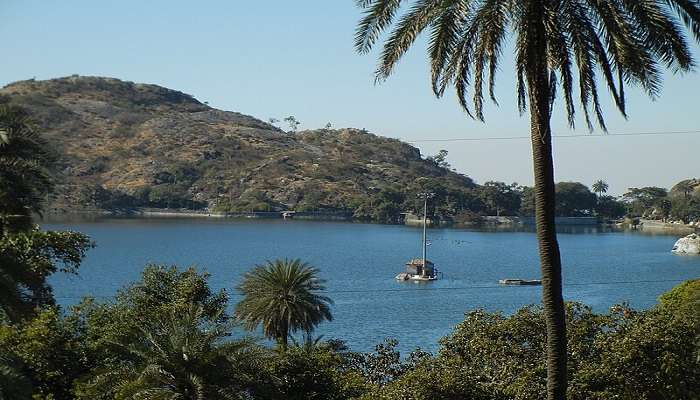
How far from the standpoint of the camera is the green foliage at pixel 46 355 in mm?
17531

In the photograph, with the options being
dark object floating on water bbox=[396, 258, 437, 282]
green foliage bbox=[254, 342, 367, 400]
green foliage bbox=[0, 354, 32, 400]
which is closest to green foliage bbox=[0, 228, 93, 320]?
green foliage bbox=[254, 342, 367, 400]

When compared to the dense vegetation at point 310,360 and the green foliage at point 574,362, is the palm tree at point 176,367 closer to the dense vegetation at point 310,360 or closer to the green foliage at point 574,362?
the dense vegetation at point 310,360

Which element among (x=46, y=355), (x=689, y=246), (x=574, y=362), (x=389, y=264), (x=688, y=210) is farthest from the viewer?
(x=688, y=210)

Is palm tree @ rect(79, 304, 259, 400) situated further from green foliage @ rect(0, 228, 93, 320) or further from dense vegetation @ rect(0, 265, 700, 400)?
green foliage @ rect(0, 228, 93, 320)

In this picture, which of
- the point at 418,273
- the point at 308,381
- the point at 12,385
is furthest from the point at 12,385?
the point at 418,273

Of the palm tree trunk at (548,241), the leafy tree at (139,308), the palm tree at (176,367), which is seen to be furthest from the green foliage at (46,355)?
the palm tree trunk at (548,241)

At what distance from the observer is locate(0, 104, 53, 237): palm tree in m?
19.5

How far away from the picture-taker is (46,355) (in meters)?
17.9

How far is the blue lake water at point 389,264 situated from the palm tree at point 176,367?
89.3 feet

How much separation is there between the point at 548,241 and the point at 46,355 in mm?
10328

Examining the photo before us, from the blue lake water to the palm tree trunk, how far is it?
3058 cm

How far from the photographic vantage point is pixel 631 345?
1831 centimetres

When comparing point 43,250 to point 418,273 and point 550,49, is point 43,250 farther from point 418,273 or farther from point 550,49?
point 418,273

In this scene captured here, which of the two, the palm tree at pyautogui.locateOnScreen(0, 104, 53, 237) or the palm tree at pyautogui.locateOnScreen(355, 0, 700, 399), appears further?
the palm tree at pyautogui.locateOnScreen(0, 104, 53, 237)
